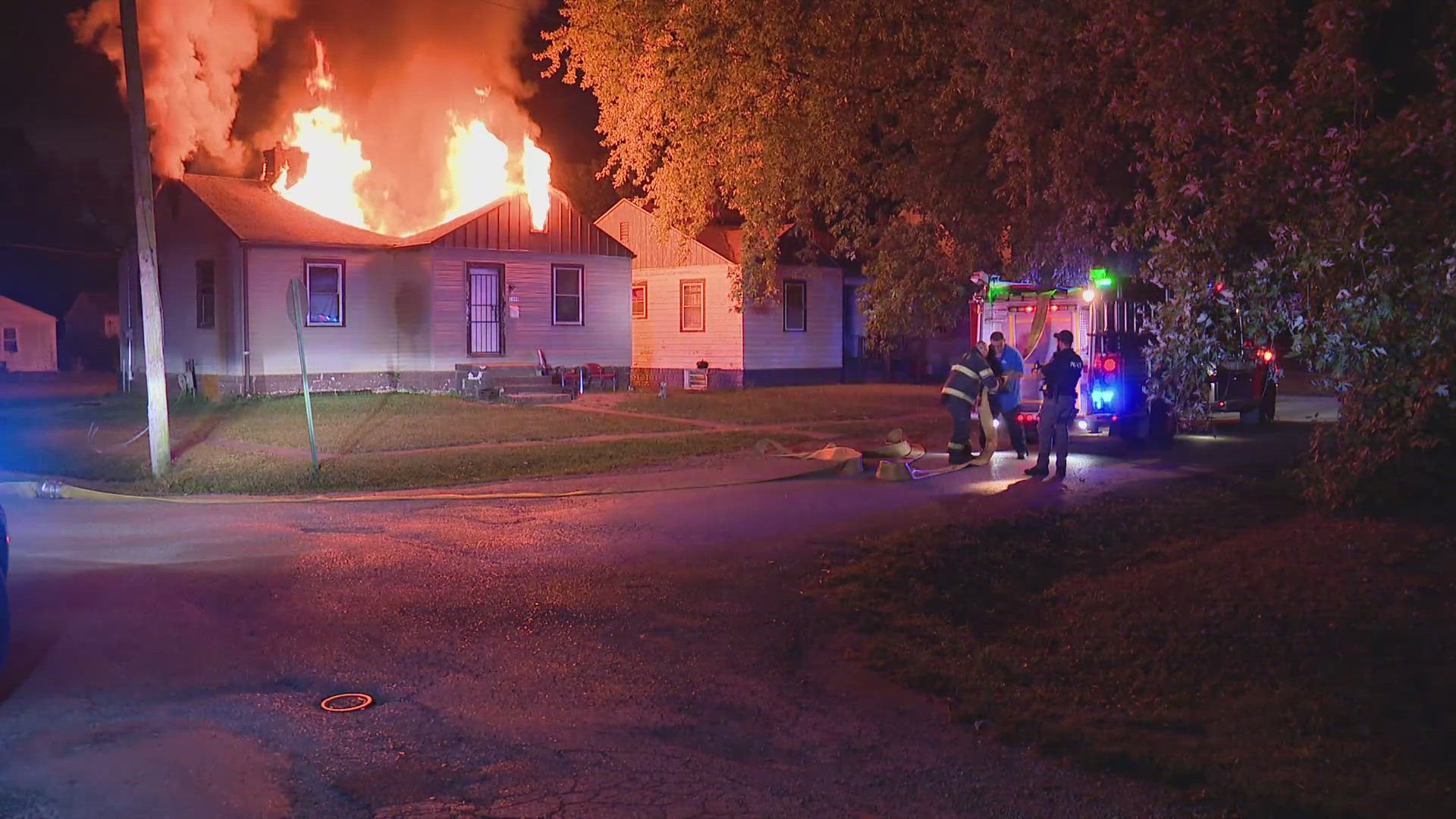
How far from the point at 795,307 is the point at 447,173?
9738 mm

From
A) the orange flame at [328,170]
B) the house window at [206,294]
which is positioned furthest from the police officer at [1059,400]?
the house window at [206,294]

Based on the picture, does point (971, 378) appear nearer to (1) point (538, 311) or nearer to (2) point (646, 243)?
(1) point (538, 311)

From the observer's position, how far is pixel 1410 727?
5.90m

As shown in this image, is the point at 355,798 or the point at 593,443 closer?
the point at 355,798

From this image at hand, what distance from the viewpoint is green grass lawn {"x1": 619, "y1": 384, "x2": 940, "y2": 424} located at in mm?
23547

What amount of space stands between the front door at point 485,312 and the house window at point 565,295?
1.36 m

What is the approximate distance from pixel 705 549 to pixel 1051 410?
18.7ft

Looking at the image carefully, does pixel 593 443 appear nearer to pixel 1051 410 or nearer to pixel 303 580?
pixel 1051 410

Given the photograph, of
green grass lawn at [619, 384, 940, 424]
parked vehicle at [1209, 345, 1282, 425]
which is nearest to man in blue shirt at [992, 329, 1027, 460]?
parked vehicle at [1209, 345, 1282, 425]

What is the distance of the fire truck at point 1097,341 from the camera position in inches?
695

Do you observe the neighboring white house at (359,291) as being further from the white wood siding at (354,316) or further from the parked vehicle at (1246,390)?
the parked vehicle at (1246,390)

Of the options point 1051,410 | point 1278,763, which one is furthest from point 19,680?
point 1051,410

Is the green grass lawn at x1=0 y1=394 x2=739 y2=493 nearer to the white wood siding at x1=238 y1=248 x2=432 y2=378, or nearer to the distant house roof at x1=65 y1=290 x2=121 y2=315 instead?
the white wood siding at x1=238 y1=248 x2=432 y2=378

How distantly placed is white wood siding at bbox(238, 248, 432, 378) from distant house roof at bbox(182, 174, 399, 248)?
347mm
